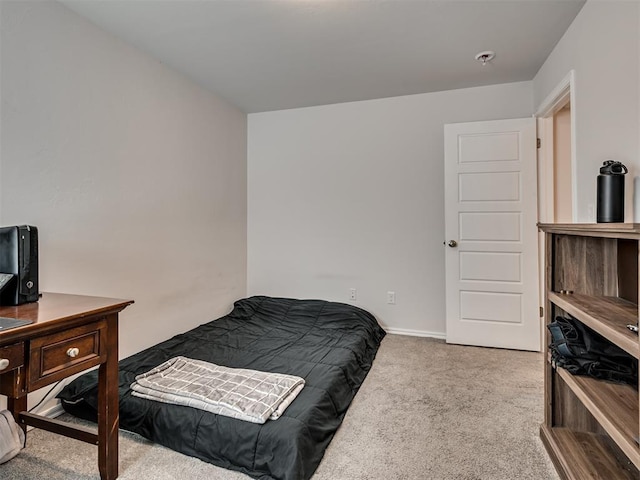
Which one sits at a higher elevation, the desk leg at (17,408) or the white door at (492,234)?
the white door at (492,234)

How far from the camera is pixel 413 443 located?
174 cm

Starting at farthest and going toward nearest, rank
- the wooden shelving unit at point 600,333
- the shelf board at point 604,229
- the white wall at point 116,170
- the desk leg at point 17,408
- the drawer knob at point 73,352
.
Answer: the white wall at point 116,170
the desk leg at point 17,408
the drawer knob at point 73,352
the wooden shelving unit at point 600,333
the shelf board at point 604,229

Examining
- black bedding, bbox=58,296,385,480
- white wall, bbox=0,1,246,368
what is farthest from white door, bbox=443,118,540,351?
white wall, bbox=0,1,246,368

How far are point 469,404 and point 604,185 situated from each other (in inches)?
54.4

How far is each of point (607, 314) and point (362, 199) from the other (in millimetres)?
2433

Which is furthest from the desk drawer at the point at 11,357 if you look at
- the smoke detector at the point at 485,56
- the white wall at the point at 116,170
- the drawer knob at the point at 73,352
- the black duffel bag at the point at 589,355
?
the smoke detector at the point at 485,56

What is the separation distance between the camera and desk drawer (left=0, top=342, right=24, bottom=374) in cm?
111

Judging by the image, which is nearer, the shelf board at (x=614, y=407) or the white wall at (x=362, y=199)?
the shelf board at (x=614, y=407)

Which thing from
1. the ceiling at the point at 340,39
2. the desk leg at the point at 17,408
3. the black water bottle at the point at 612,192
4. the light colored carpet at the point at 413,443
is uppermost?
the ceiling at the point at 340,39

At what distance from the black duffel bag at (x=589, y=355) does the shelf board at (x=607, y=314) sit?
0.40ft

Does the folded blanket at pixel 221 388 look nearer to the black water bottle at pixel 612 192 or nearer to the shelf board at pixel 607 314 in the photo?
the shelf board at pixel 607 314

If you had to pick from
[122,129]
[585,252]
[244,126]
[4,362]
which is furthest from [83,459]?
[244,126]

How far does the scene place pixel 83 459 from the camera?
1.62m

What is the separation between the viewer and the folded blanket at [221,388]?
1696mm
